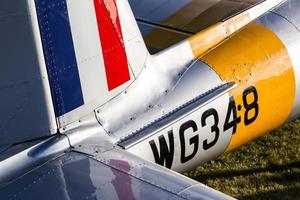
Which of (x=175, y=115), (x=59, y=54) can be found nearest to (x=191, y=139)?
(x=175, y=115)

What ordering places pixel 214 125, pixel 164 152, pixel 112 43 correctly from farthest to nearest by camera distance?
pixel 214 125, pixel 164 152, pixel 112 43

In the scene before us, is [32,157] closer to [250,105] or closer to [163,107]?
[163,107]

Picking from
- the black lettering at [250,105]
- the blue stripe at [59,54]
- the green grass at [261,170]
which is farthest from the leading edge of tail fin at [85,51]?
the green grass at [261,170]

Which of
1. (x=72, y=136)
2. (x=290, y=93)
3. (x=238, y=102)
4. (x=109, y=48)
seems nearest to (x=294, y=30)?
(x=290, y=93)

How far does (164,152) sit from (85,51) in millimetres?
973

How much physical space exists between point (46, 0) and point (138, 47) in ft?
3.02

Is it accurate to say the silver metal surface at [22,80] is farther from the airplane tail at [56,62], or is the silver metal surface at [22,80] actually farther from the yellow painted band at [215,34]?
the yellow painted band at [215,34]

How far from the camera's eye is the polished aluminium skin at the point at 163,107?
10.6 feet

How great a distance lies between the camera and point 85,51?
11.6ft

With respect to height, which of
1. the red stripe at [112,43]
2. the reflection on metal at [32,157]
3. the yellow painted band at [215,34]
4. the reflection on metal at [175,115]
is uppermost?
the red stripe at [112,43]

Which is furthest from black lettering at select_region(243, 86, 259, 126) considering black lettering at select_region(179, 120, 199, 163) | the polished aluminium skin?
black lettering at select_region(179, 120, 199, 163)

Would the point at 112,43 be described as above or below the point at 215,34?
above

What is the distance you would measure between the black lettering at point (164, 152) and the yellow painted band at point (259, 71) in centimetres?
73

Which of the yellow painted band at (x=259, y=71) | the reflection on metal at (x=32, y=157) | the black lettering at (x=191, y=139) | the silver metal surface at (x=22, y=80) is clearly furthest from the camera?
the yellow painted band at (x=259, y=71)
